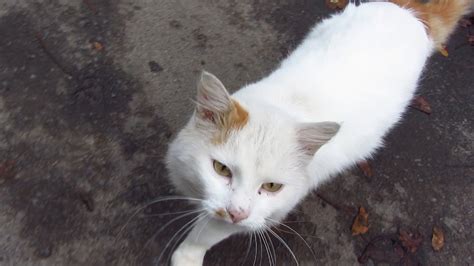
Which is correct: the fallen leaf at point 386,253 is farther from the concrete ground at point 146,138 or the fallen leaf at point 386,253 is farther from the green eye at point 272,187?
the green eye at point 272,187

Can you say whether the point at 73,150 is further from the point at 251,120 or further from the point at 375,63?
the point at 375,63

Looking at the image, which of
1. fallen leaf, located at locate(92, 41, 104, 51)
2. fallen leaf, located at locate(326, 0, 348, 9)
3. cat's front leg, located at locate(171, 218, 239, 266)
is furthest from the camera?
fallen leaf, located at locate(326, 0, 348, 9)

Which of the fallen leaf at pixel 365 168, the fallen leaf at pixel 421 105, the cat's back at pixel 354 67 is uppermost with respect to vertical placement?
the cat's back at pixel 354 67

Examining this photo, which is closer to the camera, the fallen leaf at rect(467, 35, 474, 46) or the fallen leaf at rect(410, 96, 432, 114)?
the fallen leaf at rect(410, 96, 432, 114)

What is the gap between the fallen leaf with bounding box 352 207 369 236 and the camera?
8.29 ft

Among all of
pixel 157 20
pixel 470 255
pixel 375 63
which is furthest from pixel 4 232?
pixel 470 255

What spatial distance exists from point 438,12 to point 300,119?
1.53m

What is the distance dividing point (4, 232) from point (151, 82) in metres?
1.32

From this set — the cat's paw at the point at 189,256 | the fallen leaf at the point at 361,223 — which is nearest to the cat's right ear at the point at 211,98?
the cat's paw at the point at 189,256

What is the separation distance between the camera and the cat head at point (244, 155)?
1629 millimetres

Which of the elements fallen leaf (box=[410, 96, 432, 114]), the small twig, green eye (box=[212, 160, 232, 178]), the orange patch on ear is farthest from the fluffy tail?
the small twig

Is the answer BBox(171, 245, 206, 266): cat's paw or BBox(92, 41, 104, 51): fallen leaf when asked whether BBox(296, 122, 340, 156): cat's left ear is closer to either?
BBox(171, 245, 206, 266): cat's paw

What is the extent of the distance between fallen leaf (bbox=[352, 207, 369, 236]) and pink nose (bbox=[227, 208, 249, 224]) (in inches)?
46.7

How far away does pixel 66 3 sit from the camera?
308cm
